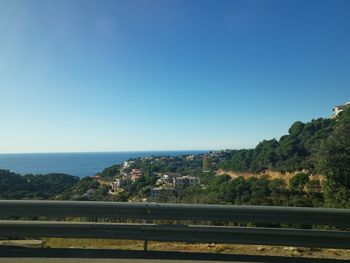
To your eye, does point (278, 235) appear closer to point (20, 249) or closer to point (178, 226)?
point (178, 226)

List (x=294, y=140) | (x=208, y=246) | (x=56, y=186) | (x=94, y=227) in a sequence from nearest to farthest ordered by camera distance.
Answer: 1. (x=94, y=227)
2. (x=208, y=246)
3. (x=56, y=186)
4. (x=294, y=140)

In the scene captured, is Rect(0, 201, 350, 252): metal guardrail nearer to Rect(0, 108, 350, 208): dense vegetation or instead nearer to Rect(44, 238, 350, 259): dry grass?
Rect(44, 238, 350, 259): dry grass

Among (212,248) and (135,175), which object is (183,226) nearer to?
(212,248)

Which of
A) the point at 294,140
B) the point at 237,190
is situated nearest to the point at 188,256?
the point at 237,190

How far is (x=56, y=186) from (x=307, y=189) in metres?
21.6

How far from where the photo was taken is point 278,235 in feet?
20.2

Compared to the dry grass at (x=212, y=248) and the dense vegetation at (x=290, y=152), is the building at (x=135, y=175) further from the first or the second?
the dry grass at (x=212, y=248)

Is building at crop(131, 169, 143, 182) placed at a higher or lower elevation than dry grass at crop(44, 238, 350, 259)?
lower

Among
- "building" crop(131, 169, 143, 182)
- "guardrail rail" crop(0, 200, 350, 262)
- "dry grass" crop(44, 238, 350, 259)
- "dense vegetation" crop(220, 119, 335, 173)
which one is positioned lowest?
"building" crop(131, 169, 143, 182)

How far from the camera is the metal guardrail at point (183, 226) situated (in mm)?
6051

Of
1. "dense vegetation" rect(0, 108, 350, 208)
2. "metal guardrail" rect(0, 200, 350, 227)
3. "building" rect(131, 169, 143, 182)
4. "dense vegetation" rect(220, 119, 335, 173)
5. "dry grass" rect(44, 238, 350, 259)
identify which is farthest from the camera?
"building" rect(131, 169, 143, 182)

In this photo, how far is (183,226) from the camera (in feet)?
20.7

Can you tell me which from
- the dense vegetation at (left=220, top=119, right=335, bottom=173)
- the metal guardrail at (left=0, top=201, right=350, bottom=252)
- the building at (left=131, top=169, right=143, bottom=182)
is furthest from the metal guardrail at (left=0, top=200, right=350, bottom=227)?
the building at (left=131, top=169, right=143, bottom=182)

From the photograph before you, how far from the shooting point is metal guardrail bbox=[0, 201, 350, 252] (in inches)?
238
